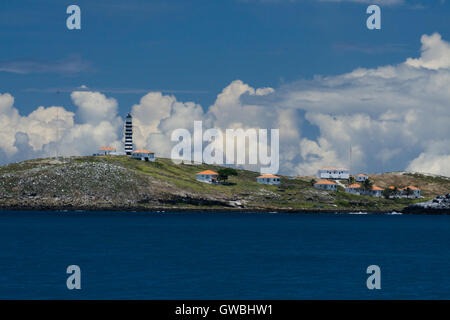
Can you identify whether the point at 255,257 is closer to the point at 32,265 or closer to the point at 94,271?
the point at 94,271

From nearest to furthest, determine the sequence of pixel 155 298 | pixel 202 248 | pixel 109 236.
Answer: pixel 155 298 < pixel 202 248 < pixel 109 236

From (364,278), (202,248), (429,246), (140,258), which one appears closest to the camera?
(364,278)

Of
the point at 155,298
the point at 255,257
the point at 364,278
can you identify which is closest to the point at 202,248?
the point at 255,257

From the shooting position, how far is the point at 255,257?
3526 inches

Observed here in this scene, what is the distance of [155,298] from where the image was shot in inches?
2138

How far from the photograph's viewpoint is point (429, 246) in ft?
381
